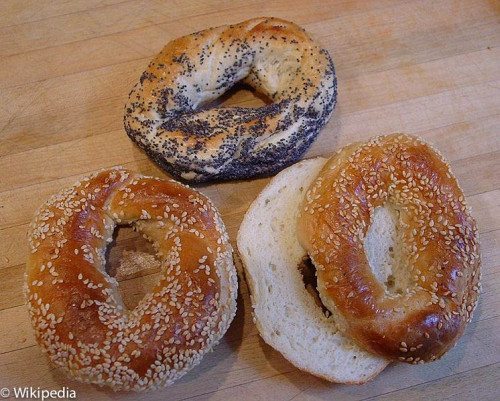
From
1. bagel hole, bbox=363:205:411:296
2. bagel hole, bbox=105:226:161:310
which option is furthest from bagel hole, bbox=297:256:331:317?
bagel hole, bbox=105:226:161:310

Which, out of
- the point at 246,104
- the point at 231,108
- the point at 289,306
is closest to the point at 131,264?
the point at 289,306

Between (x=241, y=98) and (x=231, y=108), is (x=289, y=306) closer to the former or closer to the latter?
(x=231, y=108)

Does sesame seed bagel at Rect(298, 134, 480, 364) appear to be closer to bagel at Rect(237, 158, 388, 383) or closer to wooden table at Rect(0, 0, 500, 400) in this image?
bagel at Rect(237, 158, 388, 383)

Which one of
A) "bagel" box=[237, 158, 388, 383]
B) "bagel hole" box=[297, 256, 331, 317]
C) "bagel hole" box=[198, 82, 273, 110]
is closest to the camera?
"bagel" box=[237, 158, 388, 383]

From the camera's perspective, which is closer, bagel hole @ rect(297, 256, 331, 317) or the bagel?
Answer: the bagel

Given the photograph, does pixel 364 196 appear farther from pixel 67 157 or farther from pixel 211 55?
pixel 67 157

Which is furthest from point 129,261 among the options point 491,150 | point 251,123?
point 491,150
